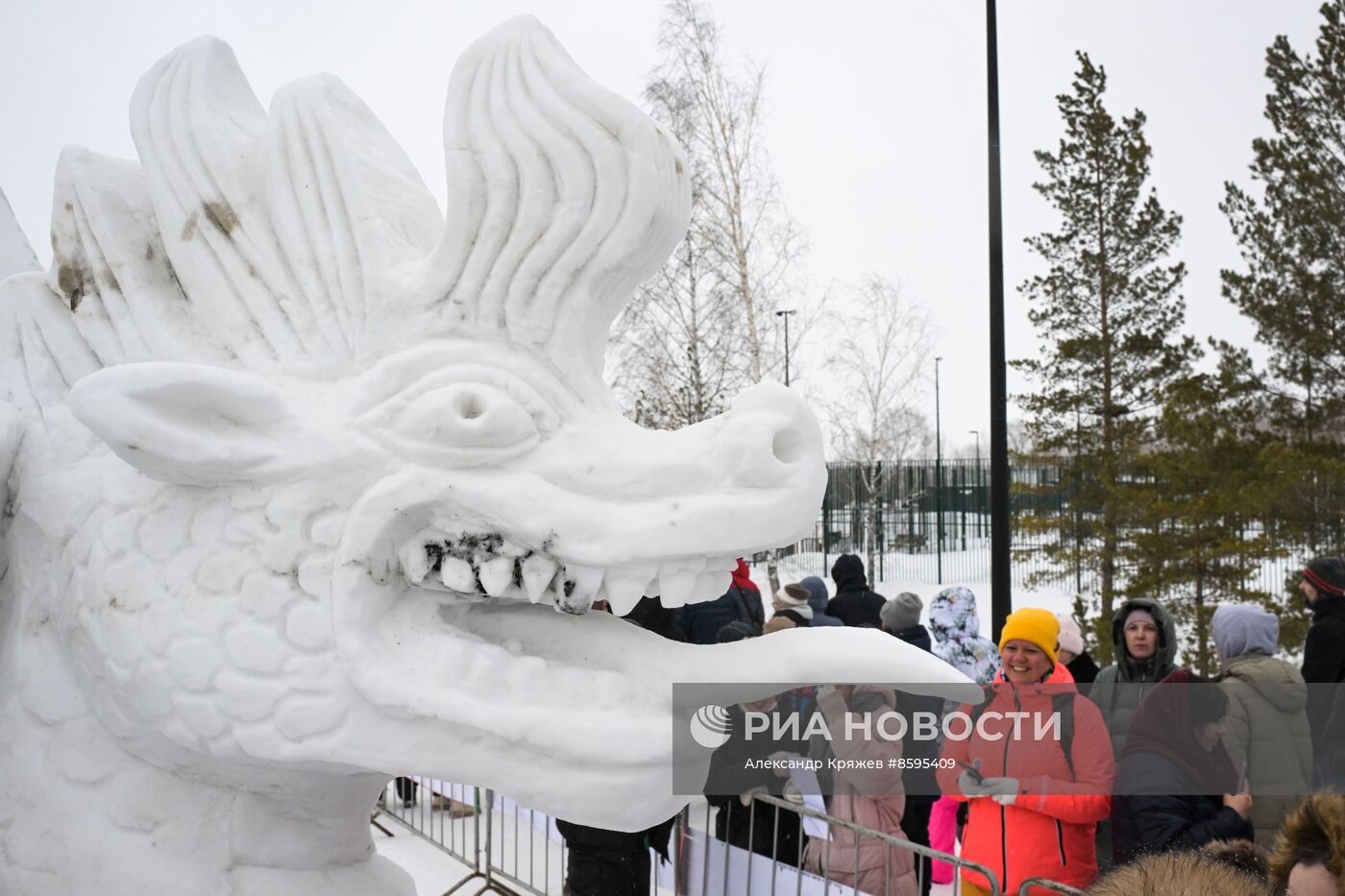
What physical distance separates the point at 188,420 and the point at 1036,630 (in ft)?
10.4

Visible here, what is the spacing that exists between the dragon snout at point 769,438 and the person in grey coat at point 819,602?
4192 millimetres

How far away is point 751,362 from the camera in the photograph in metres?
13.4

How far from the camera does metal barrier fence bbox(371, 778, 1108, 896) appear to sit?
127 inches

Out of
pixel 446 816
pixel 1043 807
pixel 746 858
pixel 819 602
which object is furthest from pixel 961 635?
pixel 446 816

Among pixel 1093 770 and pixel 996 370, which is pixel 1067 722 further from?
pixel 996 370

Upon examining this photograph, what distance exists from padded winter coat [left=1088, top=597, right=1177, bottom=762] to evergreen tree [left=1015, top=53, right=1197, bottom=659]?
912 cm

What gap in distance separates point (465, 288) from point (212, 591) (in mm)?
460

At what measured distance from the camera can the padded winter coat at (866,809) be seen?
3.60 meters

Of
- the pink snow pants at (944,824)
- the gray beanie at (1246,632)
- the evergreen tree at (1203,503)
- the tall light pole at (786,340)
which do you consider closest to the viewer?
the pink snow pants at (944,824)

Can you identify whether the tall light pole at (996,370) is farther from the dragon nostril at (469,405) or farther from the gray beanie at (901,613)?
the dragon nostril at (469,405)

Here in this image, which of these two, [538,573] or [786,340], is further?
[786,340]

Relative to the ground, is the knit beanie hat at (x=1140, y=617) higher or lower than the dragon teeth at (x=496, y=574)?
lower

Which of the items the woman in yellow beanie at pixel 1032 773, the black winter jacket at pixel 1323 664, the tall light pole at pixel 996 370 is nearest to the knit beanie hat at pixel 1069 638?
the black winter jacket at pixel 1323 664

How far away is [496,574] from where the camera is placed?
1.08 meters
